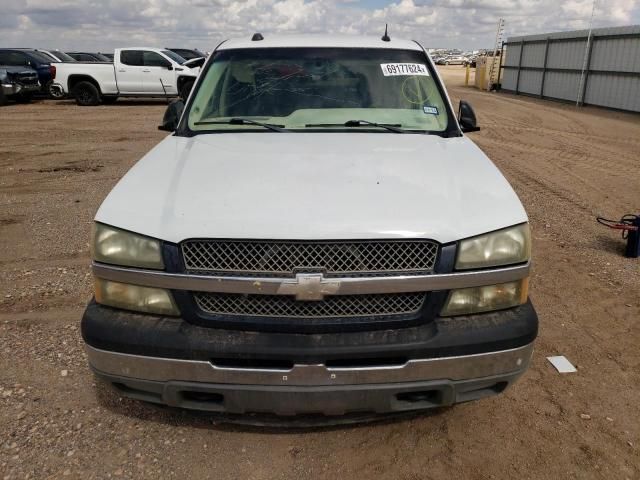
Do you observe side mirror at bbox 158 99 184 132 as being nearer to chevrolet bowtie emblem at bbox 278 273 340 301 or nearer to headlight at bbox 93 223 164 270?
headlight at bbox 93 223 164 270

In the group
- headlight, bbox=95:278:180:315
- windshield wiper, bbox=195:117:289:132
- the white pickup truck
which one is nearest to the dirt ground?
headlight, bbox=95:278:180:315

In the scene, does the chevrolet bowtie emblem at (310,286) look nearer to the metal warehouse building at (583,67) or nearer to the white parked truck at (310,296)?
the white parked truck at (310,296)

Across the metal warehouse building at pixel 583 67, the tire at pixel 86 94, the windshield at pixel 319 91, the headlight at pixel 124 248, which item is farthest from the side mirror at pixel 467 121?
the tire at pixel 86 94

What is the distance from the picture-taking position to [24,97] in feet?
65.3

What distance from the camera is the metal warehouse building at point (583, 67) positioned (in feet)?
57.8

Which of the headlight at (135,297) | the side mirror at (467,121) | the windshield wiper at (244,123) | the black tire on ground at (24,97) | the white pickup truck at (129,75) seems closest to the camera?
the headlight at (135,297)

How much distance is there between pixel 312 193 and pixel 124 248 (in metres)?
0.83

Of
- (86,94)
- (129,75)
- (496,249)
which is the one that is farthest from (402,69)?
(86,94)

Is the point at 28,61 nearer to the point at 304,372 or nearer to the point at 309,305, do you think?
the point at 309,305

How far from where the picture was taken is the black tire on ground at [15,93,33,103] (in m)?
19.5

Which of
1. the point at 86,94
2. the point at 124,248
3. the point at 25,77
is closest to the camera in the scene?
the point at 124,248

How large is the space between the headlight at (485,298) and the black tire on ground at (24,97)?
2101 cm

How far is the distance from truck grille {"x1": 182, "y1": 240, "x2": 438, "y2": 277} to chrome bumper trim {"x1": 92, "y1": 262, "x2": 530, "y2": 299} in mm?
35

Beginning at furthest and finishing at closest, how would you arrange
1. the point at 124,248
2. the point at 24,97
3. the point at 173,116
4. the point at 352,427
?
the point at 24,97
the point at 173,116
the point at 352,427
the point at 124,248
